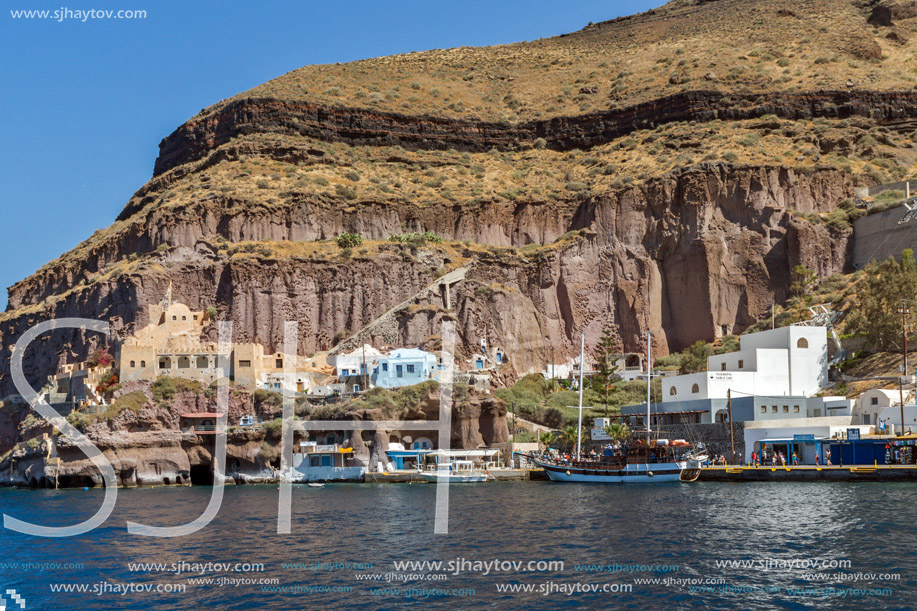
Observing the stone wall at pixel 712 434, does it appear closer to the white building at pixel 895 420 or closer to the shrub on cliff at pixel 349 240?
the white building at pixel 895 420

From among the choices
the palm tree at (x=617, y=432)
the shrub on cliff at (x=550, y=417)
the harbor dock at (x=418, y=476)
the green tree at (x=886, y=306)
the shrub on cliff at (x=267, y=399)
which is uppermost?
the green tree at (x=886, y=306)

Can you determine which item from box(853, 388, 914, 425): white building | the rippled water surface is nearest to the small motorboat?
the rippled water surface

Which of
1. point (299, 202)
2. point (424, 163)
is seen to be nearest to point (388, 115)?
point (424, 163)

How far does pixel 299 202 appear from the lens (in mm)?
99500

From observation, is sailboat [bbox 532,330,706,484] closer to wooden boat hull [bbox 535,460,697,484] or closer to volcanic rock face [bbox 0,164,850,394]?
wooden boat hull [bbox 535,460,697,484]

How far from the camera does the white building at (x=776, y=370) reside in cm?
7262

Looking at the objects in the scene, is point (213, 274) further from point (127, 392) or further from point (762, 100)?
point (762, 100)

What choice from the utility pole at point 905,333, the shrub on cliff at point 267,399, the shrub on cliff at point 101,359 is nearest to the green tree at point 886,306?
the utility pole at point 905,333

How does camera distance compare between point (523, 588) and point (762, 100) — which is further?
point (762, 100)

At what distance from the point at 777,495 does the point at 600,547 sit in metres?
19.1

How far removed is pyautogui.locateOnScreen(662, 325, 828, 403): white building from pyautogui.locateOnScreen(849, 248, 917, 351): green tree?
320 cm

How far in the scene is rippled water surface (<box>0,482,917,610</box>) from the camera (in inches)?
1093

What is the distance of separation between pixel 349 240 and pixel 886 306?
4685cm

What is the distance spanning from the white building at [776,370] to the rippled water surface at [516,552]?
19.8 meters
